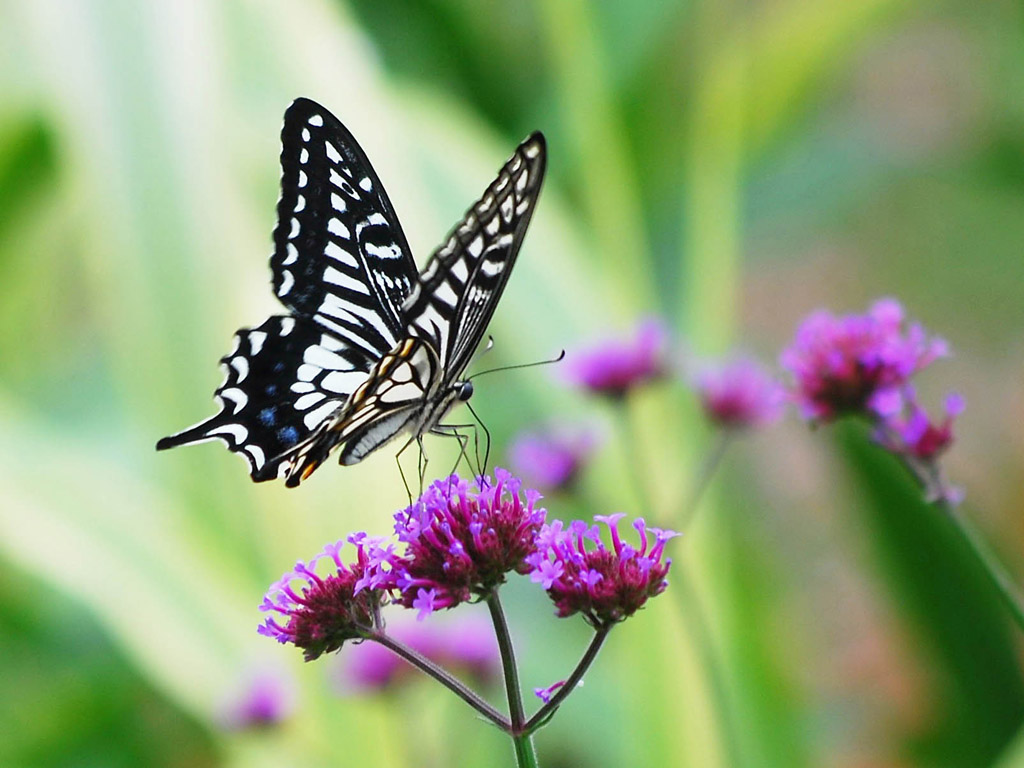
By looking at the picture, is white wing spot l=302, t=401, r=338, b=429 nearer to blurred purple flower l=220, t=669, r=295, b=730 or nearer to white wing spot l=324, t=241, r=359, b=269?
white wing spot l=324, t=241, r=359, b=269

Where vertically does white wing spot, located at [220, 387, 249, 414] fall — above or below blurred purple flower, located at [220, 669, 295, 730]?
above

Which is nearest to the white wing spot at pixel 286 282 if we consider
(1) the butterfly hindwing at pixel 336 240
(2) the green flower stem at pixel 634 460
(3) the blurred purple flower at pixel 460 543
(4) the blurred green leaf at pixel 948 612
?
(1) the butterfly hindwing at pixel 336 240

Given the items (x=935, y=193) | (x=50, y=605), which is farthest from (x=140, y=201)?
(x=935, y=193)

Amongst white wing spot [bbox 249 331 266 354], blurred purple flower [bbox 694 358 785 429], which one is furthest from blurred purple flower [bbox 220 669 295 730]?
blurred purple flower [bbox 694 358 785 429]

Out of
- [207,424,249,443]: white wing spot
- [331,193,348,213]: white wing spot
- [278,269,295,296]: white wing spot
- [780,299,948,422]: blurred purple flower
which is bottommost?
[780,299,948,422]: blurred purple flower

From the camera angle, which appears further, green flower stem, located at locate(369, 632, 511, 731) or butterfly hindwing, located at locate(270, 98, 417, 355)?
butterfly hindwing, located at locate(270, 98, 417, 355)

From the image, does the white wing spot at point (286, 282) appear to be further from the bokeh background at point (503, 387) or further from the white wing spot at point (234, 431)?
the bokeh background at point (503, 387)
